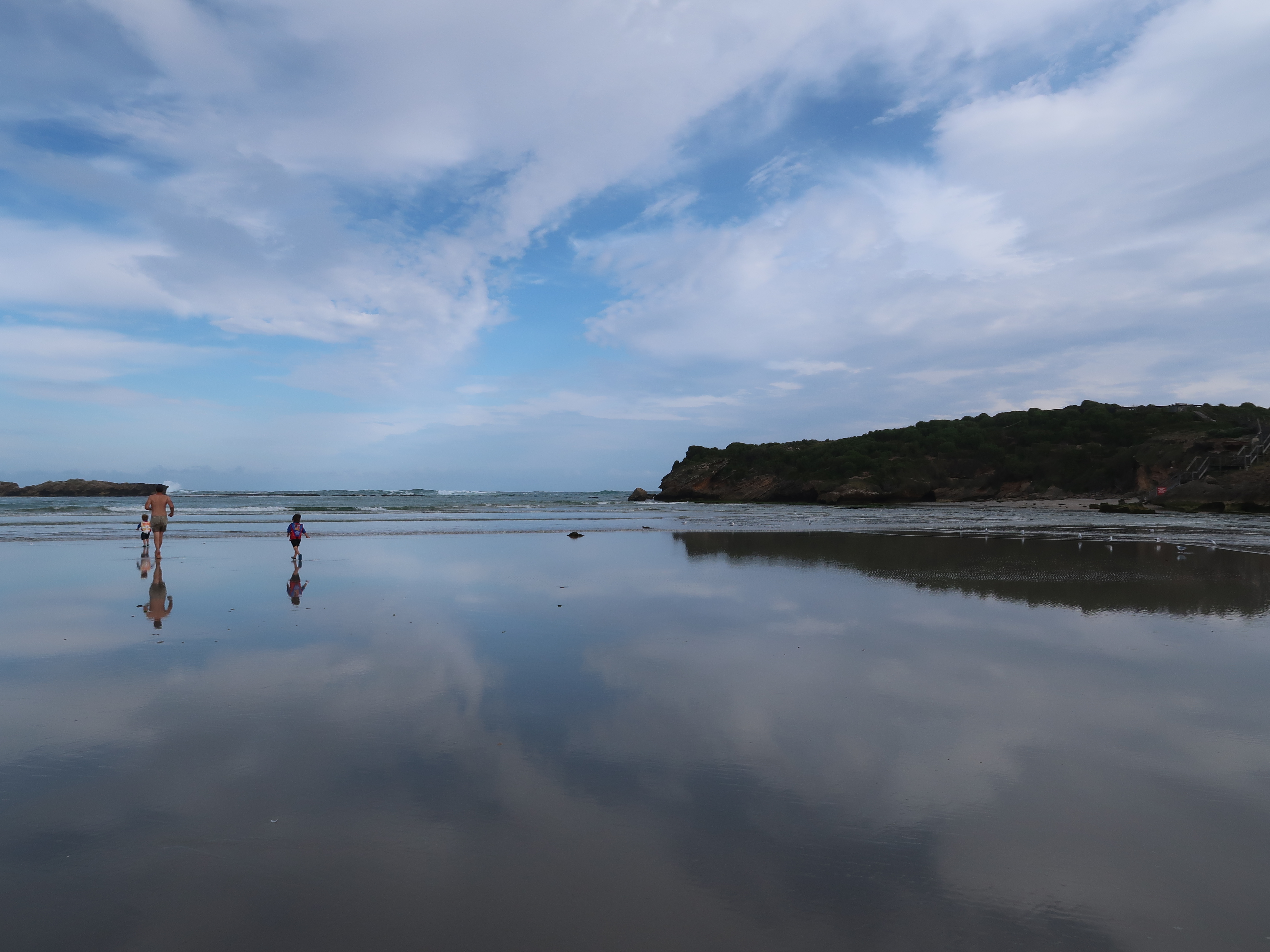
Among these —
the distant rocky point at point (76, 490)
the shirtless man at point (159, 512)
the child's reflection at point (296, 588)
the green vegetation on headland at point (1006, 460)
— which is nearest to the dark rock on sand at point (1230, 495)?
the green vegetation on headland at point (1006, 460)

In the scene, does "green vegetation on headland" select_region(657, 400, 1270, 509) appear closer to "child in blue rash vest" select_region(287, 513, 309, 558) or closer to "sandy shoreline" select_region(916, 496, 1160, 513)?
"sandy shoreline" select_region(916, 496, 1160, 513)

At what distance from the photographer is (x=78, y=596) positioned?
11.3m

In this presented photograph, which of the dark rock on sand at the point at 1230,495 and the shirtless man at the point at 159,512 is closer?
the shirtless man at the point at 159,512

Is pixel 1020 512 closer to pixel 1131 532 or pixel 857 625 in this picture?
pixel 1131 532

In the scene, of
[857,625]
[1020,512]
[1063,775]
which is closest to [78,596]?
[857,625]

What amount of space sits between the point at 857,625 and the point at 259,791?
276 inches

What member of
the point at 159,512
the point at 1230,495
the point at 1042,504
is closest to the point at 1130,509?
the point at 1230,495

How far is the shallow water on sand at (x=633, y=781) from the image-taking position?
300 centimetres

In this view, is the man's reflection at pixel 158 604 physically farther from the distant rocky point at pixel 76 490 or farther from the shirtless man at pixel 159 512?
the distant rocky point at pixel 76 490

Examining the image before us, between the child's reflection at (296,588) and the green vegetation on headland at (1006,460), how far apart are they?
6314cm

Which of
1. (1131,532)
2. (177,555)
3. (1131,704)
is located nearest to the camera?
(1131,704)

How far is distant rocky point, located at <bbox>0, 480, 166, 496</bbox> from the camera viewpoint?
3410 inches

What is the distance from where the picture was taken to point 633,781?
14.2 feet

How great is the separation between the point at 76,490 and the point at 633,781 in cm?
11342
